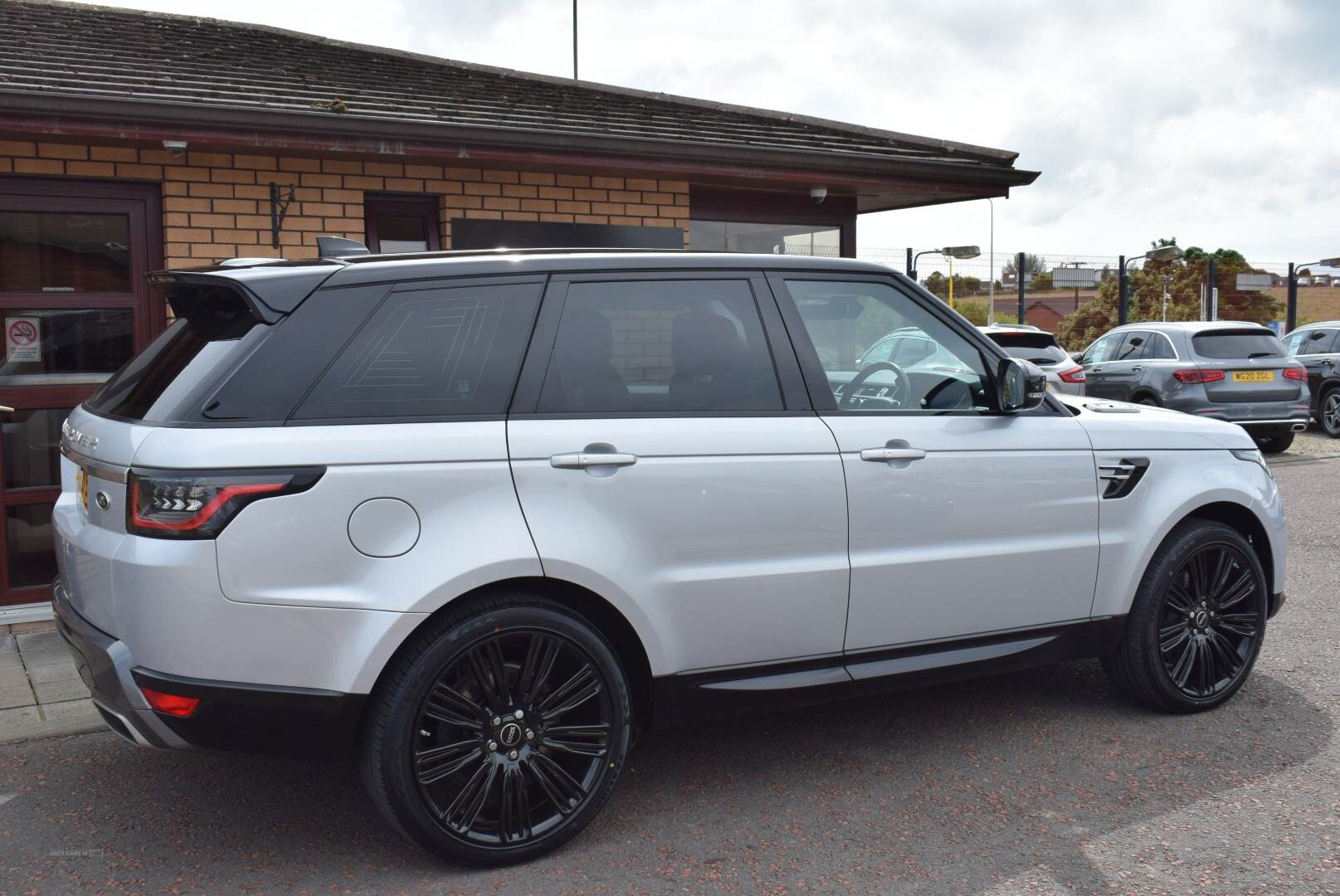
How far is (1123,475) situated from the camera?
4.49 metres

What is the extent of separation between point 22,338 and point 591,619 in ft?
15.0

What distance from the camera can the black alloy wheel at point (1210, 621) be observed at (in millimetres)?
4668

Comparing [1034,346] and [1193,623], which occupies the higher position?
[1034,346]

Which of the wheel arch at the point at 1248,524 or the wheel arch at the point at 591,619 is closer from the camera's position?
the wheel arch at the point at 591,619

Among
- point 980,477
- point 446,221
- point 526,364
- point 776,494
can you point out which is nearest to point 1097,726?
point 980,477

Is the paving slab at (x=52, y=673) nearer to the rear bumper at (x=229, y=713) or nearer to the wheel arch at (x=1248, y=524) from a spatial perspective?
the rear bumper at (x=229, y=713)

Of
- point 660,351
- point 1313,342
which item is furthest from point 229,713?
point 1313,342

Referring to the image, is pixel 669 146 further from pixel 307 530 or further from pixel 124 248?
pixel 307 530

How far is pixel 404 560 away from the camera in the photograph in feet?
10.7

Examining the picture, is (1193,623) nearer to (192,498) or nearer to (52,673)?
(192,498)

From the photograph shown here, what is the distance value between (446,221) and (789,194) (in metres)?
2.88

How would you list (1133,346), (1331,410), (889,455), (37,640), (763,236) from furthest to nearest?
(1331,410)
(1133,346)
(763,236)
(37,640)
(889,455)

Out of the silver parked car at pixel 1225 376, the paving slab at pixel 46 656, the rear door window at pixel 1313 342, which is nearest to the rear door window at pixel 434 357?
the paving slab at pixel 46 656

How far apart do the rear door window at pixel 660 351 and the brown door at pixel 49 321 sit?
406cm
